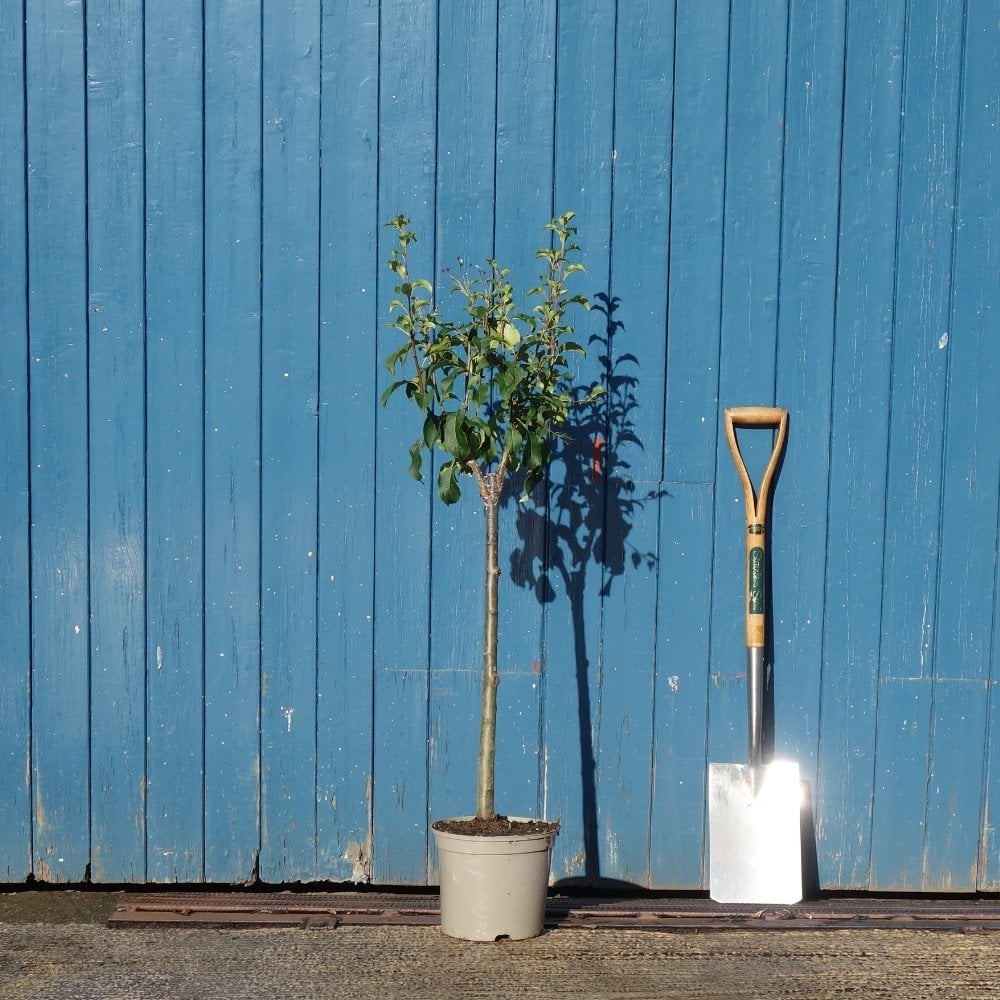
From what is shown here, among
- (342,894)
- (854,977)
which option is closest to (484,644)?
(342,894)

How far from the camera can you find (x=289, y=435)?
11.6 feet

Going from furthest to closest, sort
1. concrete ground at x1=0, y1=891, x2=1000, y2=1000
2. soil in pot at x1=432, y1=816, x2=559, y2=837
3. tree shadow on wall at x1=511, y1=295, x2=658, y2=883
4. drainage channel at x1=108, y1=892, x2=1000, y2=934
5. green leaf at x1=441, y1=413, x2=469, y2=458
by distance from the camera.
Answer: tree shadow on wall at x1=511, y1=295, x2=658, y2=883 → drainage channel at x1=108, y1=892, x2=1000, y2=934 → soil in pot at x1=432, y1=816, x2=559, y2=837 → green leaf at x1=441, y1=413, x2=469, y2=458 → concrete ground at x1=0, y1=891, x2=1000, y2=1000

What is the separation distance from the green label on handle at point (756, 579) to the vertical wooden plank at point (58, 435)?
181cm

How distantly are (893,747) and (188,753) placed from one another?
6.40ft

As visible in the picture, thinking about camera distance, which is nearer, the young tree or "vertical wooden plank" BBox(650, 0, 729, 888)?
the young tree

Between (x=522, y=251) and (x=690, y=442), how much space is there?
27.5 inches

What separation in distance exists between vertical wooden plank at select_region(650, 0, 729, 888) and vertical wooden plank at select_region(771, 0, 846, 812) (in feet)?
0.62

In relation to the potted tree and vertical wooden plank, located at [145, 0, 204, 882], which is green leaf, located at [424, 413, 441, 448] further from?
vertical wooden plank, located at [145, 0, 204, 882]

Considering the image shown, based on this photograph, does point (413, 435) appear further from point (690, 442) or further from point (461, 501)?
point (690, 442)

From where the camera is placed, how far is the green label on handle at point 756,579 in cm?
341

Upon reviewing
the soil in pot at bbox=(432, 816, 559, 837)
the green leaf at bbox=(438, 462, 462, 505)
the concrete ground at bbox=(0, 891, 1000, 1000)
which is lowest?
the concrete ground at bbox=(0, 891, 1000, 1000)

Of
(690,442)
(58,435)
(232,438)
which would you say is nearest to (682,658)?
(690,442)

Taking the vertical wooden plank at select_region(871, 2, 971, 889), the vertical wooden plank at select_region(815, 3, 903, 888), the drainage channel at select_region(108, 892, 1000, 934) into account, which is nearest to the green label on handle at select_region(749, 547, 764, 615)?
the vertical wooden plank at select_region(815, 3, 903, 888)

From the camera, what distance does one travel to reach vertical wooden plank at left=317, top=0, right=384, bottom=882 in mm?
3506
